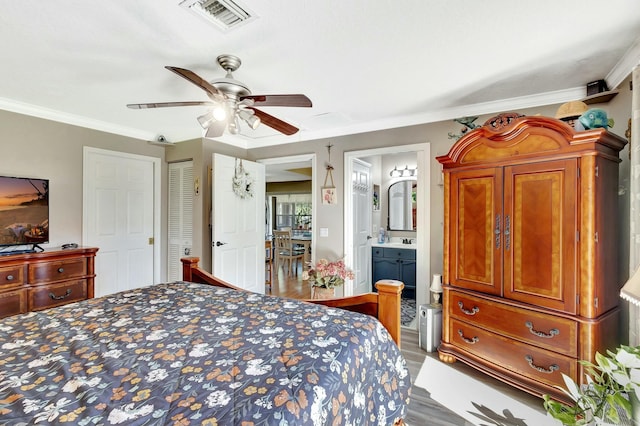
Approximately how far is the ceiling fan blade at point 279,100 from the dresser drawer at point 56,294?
8.34 feet

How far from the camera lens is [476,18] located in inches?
64.5

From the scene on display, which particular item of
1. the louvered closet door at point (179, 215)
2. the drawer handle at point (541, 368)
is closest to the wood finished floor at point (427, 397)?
the drawer handle at point (541, 368)

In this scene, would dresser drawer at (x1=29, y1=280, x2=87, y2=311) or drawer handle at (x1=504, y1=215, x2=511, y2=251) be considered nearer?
drawer handle at (x1=504, y1=215, x2=511, y2=251)

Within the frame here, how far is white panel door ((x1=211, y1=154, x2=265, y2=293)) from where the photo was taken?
3.71 meters

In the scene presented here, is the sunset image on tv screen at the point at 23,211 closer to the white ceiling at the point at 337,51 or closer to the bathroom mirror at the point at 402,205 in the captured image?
the white ceiling at the point at 337,51

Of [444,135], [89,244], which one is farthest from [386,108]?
[89,244]

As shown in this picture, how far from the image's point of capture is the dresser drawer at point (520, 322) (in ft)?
6.38

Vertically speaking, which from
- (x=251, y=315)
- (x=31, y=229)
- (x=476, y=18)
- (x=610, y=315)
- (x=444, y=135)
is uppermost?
(x=476, y=18)

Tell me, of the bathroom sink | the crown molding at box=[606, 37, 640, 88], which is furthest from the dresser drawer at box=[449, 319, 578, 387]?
the bathroom sink

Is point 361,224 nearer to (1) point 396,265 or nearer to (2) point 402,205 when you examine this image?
(1) point 396,265

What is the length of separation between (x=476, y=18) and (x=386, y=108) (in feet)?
4.70

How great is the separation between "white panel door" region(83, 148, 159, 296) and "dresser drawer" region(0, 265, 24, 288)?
84 centimetres

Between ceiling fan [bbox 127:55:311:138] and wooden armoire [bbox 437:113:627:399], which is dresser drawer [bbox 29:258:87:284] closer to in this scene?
ceiling fan [bbox 127:55:311:138]

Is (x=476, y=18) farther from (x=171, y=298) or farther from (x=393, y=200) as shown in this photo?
(x=393, y=200)
